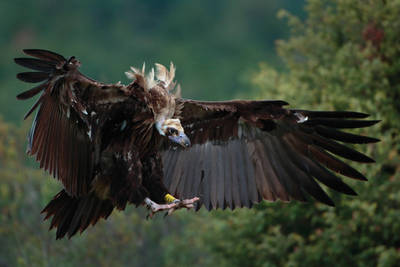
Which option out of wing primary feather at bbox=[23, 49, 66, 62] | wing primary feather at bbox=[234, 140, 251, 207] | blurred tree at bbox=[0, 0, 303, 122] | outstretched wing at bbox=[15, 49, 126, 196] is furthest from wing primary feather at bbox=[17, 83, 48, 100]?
blurred tree at bbox=[0, 0, 303, 122]

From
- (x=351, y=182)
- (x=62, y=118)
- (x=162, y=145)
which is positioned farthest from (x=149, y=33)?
(x=62, y=118)

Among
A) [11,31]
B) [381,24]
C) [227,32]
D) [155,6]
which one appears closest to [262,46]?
[227,32]

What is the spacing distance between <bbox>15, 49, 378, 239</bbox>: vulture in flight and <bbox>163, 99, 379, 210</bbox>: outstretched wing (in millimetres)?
11

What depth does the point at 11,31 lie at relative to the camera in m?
54.0

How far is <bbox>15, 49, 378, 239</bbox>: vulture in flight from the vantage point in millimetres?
6613

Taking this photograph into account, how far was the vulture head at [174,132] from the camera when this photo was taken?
6.81 metres

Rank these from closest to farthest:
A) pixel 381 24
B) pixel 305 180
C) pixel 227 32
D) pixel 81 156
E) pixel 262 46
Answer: pixel 81 156, pixel 305 180, pixel 381 24, pixel 262 46, pixel 227 32

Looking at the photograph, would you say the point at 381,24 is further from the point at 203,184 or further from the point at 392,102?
the point at 203,184

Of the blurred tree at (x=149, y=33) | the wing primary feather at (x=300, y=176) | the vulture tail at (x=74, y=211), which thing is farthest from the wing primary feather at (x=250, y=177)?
the blurred tree at (x=149, y=33)

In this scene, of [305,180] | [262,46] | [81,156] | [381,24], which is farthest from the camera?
[262,46]

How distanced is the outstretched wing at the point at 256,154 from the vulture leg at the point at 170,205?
1.12 meters

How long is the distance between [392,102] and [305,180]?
5699 millimetres

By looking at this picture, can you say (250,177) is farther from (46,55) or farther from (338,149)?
(46,55)

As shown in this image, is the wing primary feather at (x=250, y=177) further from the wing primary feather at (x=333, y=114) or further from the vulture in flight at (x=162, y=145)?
the wing primary feather at (x=333, y=114)
